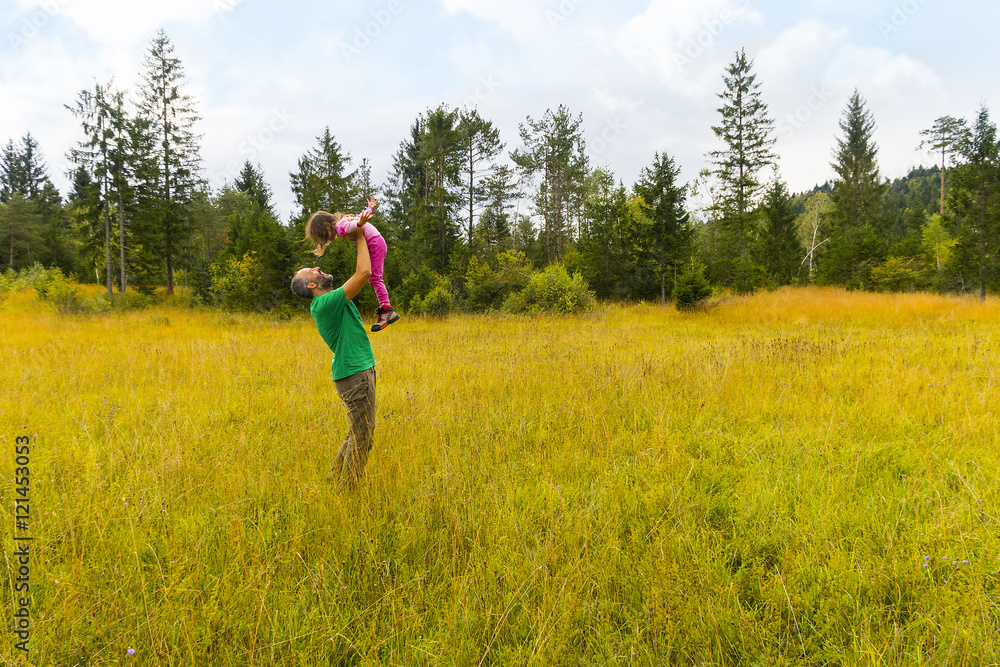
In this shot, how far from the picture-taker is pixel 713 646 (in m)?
1.70

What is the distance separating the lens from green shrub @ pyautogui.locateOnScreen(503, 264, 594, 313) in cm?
1770

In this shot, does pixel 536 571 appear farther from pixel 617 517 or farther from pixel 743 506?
pixel 743 506

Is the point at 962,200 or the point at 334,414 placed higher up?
the point at 962,200

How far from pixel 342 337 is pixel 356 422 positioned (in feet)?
1.97

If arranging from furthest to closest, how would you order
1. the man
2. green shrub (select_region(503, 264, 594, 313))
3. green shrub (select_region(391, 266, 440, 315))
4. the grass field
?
green shrub (select_region(391, 266, 440, 315)) < green shrub (select_region(503, 264, 594, 313)) < the man < the grass field

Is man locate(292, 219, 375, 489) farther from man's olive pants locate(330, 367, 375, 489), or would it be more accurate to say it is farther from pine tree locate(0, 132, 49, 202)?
pine tree locate(0, 132, 49, 202)

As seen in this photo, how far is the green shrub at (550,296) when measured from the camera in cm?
1770

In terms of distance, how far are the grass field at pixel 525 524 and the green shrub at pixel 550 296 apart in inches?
485

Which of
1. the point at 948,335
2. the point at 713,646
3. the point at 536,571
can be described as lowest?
the point at 713,646

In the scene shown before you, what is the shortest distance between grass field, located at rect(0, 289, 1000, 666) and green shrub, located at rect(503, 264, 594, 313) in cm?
1231

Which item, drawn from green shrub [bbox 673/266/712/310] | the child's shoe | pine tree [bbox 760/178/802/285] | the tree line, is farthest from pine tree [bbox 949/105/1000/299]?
the child's shoe

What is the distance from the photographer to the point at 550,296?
1800cm

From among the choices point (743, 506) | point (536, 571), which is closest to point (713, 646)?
point (536, 571)

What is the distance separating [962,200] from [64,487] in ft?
94.3
